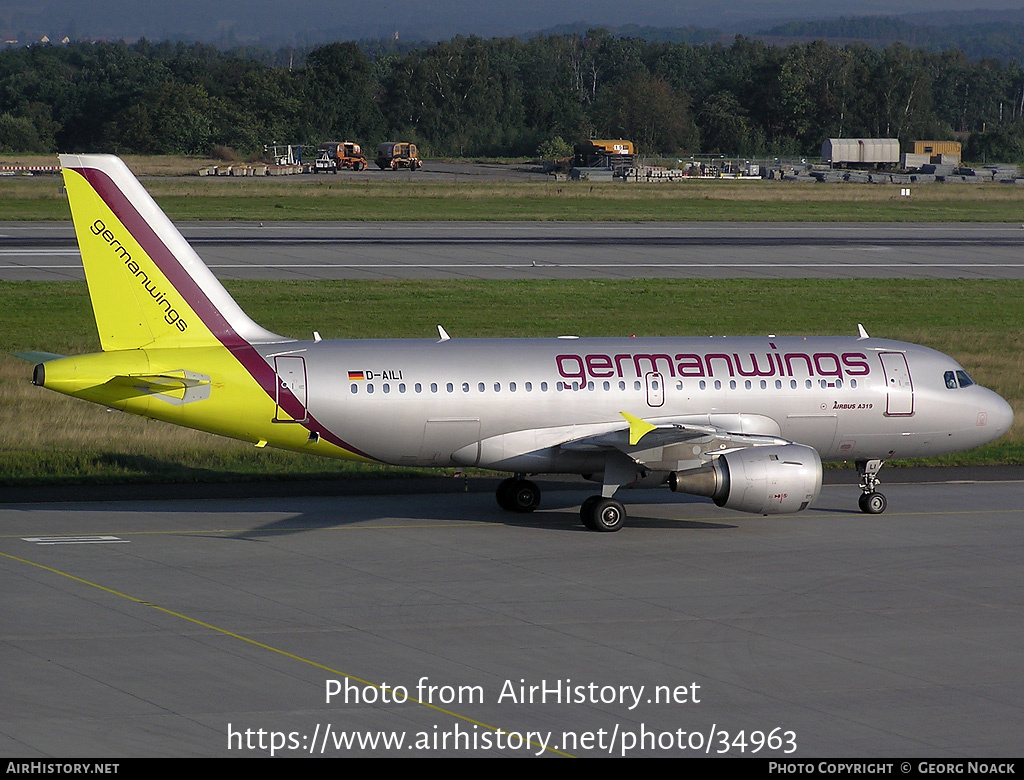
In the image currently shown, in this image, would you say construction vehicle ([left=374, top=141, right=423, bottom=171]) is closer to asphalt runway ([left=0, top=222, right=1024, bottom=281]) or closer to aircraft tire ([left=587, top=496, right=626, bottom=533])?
asphalt runway ([left=0, top=222, right=1024, bottom=281])

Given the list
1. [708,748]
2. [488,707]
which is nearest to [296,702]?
[488,707]

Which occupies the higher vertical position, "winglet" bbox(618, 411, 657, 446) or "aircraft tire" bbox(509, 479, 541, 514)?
"winglet" bbox(618, 411, 657, 446)

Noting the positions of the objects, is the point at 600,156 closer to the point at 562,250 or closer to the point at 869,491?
the point at 562,250

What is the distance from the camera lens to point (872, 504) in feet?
101

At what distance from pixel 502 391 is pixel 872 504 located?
A: 9073mm

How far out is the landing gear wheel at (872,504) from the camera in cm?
3084

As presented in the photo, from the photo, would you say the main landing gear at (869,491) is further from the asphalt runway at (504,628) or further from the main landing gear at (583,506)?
the main landing gear at (583,506)

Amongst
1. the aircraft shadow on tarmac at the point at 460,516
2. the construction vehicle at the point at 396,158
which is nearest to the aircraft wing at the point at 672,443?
the aircraft shadow on tarmac at the point at 460,516

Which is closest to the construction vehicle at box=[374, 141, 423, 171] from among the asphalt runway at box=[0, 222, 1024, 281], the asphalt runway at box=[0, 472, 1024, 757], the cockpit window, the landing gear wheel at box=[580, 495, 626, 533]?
the asphalt runway at box=[0, 222, 1024, 281]

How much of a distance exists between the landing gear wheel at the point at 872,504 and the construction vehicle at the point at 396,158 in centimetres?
13233

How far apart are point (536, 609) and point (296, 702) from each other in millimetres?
5856

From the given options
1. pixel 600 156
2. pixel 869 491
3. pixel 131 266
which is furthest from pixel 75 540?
pixel 600 156

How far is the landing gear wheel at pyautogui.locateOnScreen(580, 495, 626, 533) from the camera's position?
28875 millimetres

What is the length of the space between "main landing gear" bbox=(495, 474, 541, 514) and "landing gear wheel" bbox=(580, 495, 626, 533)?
221cm
